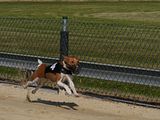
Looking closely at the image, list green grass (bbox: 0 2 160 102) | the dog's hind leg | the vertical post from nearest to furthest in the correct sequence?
the dog's hind leg < the vertical post < green grass (bbox: 0 2 160 102)

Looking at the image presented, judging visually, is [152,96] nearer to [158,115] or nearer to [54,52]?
[158,115]

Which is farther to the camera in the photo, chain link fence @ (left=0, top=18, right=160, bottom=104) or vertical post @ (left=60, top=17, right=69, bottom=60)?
vertical post @ (left=60, top=17, right=69, bottom=60)

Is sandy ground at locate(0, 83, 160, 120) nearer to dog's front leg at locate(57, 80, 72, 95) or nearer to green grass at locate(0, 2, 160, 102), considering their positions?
dog's front leg at locate(57, 80, 72, 95)

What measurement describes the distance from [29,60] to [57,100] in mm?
1286

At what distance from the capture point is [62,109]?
8602 mm

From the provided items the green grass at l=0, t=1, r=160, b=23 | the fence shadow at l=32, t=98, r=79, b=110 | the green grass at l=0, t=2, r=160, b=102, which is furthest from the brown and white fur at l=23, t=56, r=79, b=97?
the green grass at l=0, t=1, r=160, b=23

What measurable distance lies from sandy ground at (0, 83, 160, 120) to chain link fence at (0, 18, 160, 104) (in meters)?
0.49

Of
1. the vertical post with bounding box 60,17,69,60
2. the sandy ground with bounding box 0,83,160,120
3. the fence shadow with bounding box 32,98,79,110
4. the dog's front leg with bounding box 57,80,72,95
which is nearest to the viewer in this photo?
the sandy ground with bounding box 0,83,160,120

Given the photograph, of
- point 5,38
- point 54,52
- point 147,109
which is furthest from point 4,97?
point 5,38

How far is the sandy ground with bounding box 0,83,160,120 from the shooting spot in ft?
26.5

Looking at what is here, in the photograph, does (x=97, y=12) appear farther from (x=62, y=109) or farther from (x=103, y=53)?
(x=62, y=109)

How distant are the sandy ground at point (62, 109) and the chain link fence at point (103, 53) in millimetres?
489

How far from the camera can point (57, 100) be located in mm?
9320

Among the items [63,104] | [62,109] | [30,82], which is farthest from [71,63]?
[30,82]
